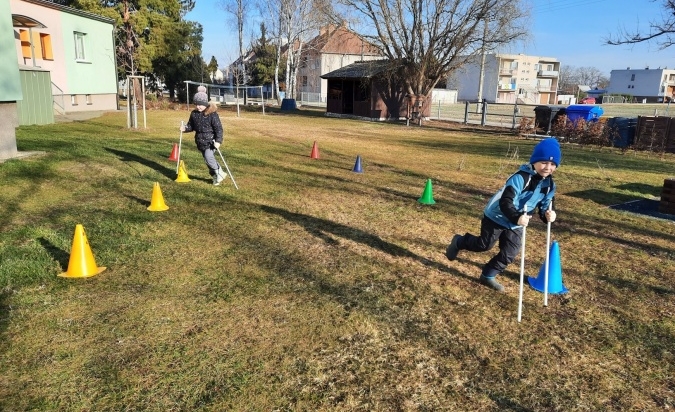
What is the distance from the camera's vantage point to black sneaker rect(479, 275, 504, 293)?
438 cm

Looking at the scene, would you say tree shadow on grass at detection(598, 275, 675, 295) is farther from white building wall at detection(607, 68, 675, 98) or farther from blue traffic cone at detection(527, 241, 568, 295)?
white building wall at detection(607, 68, 675, 98)

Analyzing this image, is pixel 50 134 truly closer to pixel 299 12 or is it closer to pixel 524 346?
pixel 524 346

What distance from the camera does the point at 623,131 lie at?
17.9m

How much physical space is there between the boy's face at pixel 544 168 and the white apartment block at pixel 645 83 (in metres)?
112

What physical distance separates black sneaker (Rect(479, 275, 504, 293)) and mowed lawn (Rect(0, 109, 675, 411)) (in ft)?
0.25

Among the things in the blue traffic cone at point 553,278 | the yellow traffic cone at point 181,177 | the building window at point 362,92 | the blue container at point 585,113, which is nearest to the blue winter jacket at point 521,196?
the blue traffic cone at point 553,278

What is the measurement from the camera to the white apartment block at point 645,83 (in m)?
99.9

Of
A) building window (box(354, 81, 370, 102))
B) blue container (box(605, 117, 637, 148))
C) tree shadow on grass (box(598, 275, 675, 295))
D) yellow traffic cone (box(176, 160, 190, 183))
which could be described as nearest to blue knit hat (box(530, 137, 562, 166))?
tree shadow on grass (box(598, 275, 675, 295))

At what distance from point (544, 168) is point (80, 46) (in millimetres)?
25317

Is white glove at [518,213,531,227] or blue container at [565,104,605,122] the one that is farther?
blue container at [565,104,605,122]

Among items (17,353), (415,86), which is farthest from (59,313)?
(415,86)

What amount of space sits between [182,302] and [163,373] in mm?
1016

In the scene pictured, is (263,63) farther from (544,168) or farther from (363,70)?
(544,168)

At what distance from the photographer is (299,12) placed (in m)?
39.7
